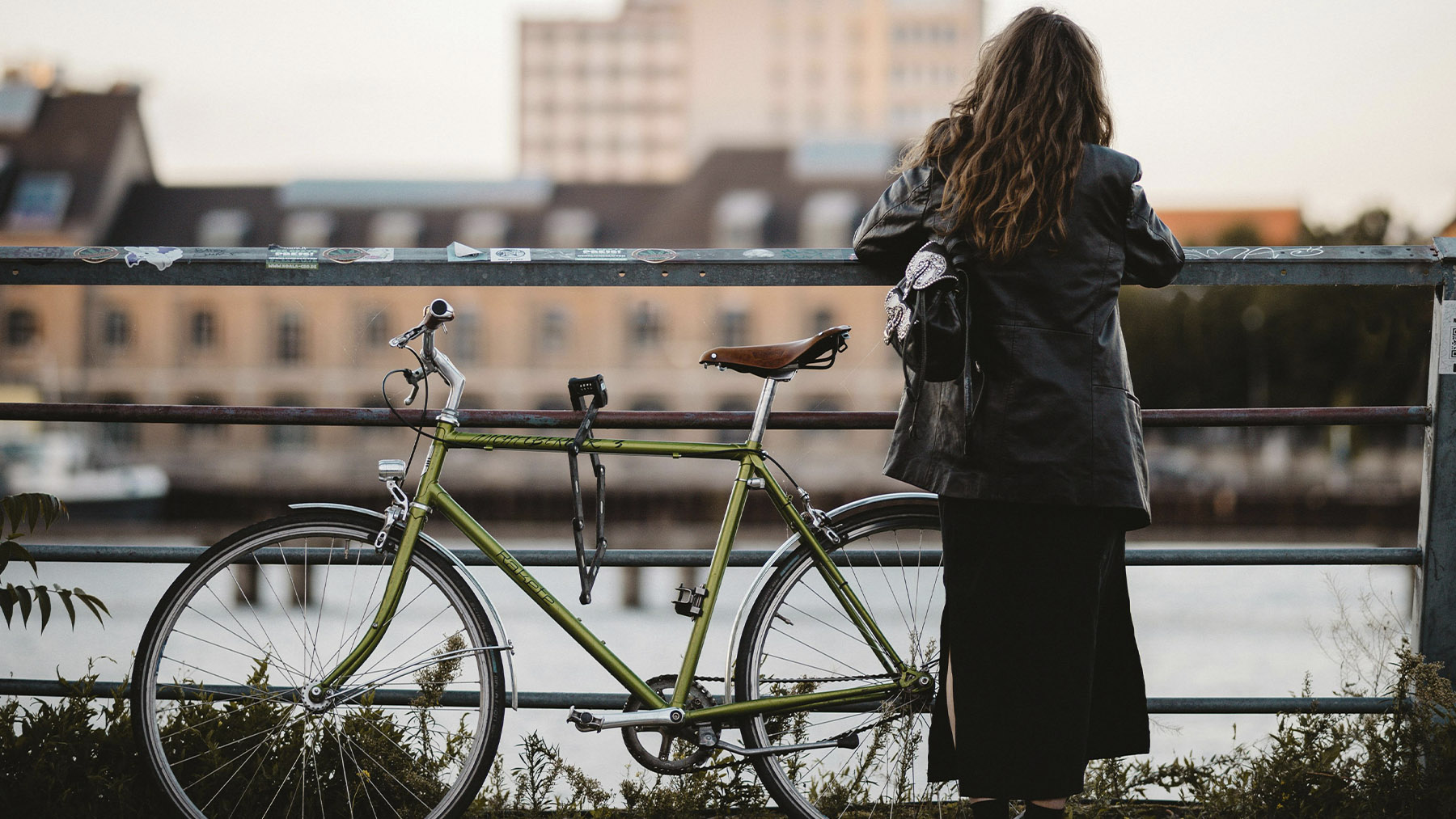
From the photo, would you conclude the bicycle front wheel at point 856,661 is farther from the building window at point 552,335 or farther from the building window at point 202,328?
the building window at point 202,328

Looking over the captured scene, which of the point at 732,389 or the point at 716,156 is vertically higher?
the point at 716,156

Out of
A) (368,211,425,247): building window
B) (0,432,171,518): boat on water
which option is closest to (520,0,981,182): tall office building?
(368,211,425,247): building window

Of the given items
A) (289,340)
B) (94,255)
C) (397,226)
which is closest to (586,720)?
(94,255)

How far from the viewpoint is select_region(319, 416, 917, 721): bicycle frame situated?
228 cm

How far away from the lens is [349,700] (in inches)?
90.9

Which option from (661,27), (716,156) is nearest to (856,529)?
(716,156)

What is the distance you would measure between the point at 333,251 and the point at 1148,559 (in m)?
2.00

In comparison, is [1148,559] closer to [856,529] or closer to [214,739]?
[856,529]

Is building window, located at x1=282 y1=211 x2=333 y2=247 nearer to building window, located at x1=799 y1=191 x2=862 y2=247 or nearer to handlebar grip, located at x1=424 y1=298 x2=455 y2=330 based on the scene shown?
building window, located at x1=799 y1=191 x2=862 y2=247

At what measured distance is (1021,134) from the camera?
6.52 ft

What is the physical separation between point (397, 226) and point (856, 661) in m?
53.9

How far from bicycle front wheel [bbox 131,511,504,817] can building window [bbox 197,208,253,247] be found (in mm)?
54133

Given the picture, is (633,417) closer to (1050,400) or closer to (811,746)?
(811,746)

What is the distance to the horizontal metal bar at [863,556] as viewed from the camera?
2.50 metres
